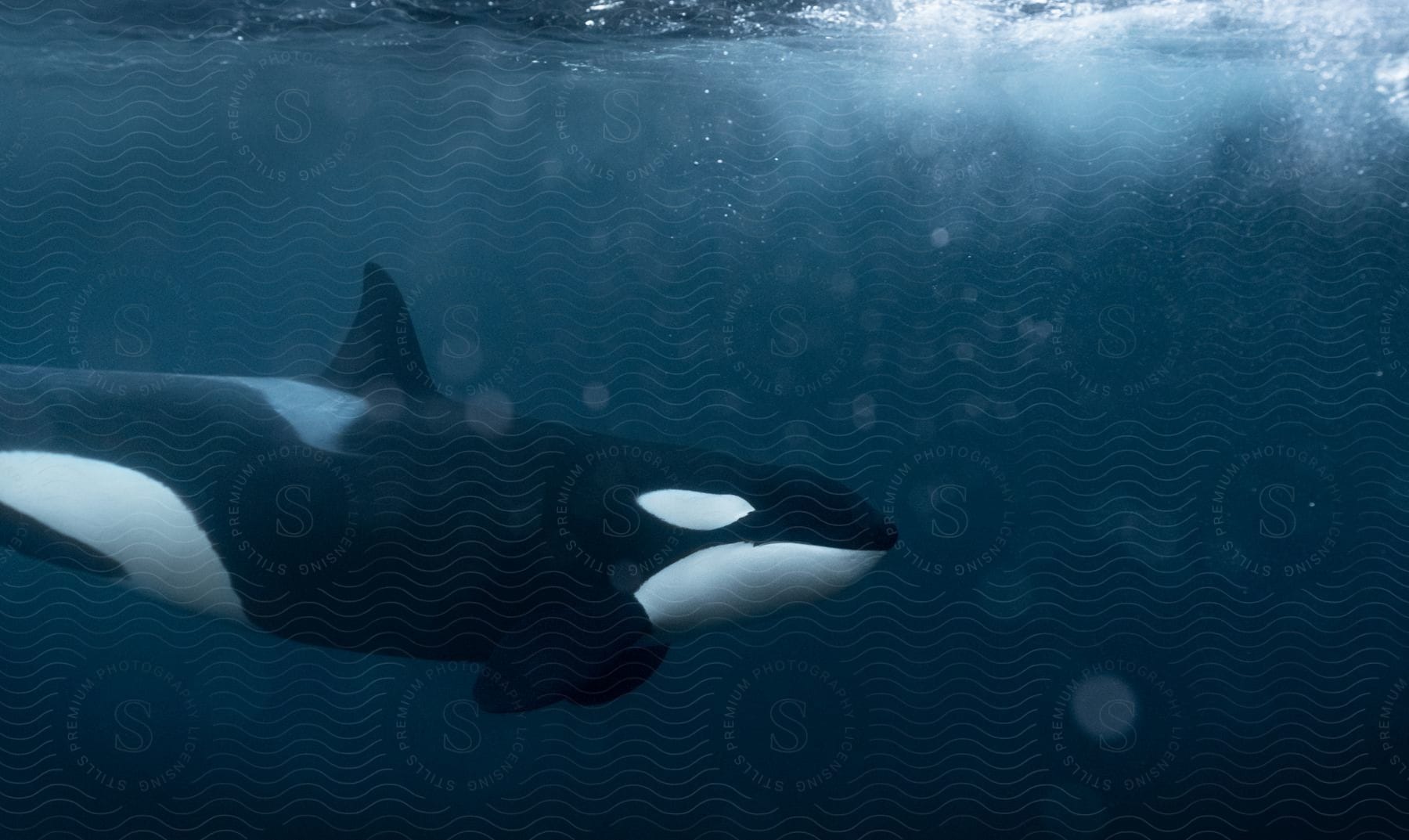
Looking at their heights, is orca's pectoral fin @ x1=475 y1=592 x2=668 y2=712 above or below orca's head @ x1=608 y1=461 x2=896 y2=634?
below

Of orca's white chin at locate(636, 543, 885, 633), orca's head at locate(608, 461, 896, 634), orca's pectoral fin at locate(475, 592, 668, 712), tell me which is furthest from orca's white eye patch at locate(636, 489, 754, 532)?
orca's pectoral fin at locate(475, 592, 668, 712)

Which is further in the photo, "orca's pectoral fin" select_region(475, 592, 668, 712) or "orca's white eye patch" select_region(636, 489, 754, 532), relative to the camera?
"orca's white eye patch" select_region(636, 489, 754, 532)

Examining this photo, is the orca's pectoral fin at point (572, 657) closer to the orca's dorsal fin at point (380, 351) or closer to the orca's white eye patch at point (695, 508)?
the orca's white eye patch at point (695, 508)

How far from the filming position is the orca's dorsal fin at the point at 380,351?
5.73 metres

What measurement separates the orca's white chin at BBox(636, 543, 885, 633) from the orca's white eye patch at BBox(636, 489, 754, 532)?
19 cm

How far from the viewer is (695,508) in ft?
18.1

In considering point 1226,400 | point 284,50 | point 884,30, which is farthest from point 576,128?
point 1226,400

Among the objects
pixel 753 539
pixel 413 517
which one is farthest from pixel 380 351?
pixel 753 539

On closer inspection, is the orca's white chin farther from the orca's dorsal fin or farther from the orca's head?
the orca's dorsal fin

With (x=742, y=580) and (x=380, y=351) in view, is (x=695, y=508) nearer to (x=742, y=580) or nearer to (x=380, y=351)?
(x=742, y=580)

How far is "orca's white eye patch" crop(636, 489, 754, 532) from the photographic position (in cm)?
548

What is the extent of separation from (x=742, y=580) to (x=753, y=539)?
12.9 inches

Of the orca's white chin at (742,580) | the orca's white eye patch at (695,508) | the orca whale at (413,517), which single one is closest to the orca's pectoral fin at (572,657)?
the orca whale at (413,517)

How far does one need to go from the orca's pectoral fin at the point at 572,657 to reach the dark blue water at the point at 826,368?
0.98 m
